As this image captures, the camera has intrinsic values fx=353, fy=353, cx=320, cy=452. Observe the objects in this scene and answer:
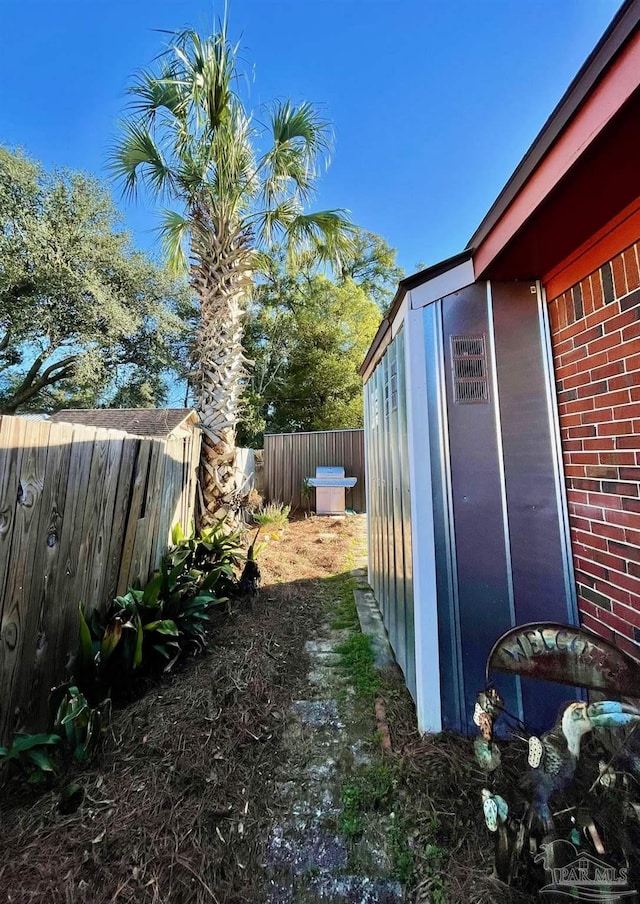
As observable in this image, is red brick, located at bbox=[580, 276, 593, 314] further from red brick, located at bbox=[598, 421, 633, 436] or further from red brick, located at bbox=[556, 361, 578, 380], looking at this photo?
Answer: red brick, located at bbox=[598, 421, 633, 436]

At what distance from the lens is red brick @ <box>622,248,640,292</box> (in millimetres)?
1401

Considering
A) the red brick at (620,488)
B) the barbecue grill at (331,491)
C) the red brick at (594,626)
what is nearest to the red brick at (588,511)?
the red brick at (620,488)

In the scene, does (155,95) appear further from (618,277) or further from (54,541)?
(618,277)

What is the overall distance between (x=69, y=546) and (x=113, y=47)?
6.72m

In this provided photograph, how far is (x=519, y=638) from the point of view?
4.32 feet

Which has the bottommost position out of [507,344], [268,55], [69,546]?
[69,546]

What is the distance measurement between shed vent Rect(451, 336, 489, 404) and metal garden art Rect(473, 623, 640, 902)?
1186 millimetres

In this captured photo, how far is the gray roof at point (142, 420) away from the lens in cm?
514

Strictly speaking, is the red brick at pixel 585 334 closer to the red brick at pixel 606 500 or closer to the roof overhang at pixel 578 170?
the roof overhang at pixel 578 170

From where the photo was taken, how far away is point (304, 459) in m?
9.50

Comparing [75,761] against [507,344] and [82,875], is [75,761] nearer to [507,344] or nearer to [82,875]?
[82,875]

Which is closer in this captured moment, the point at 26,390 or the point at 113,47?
the point at 113,47

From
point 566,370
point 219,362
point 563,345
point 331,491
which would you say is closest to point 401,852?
point 566,370

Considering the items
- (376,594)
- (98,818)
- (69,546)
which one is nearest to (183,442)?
(69,546)
